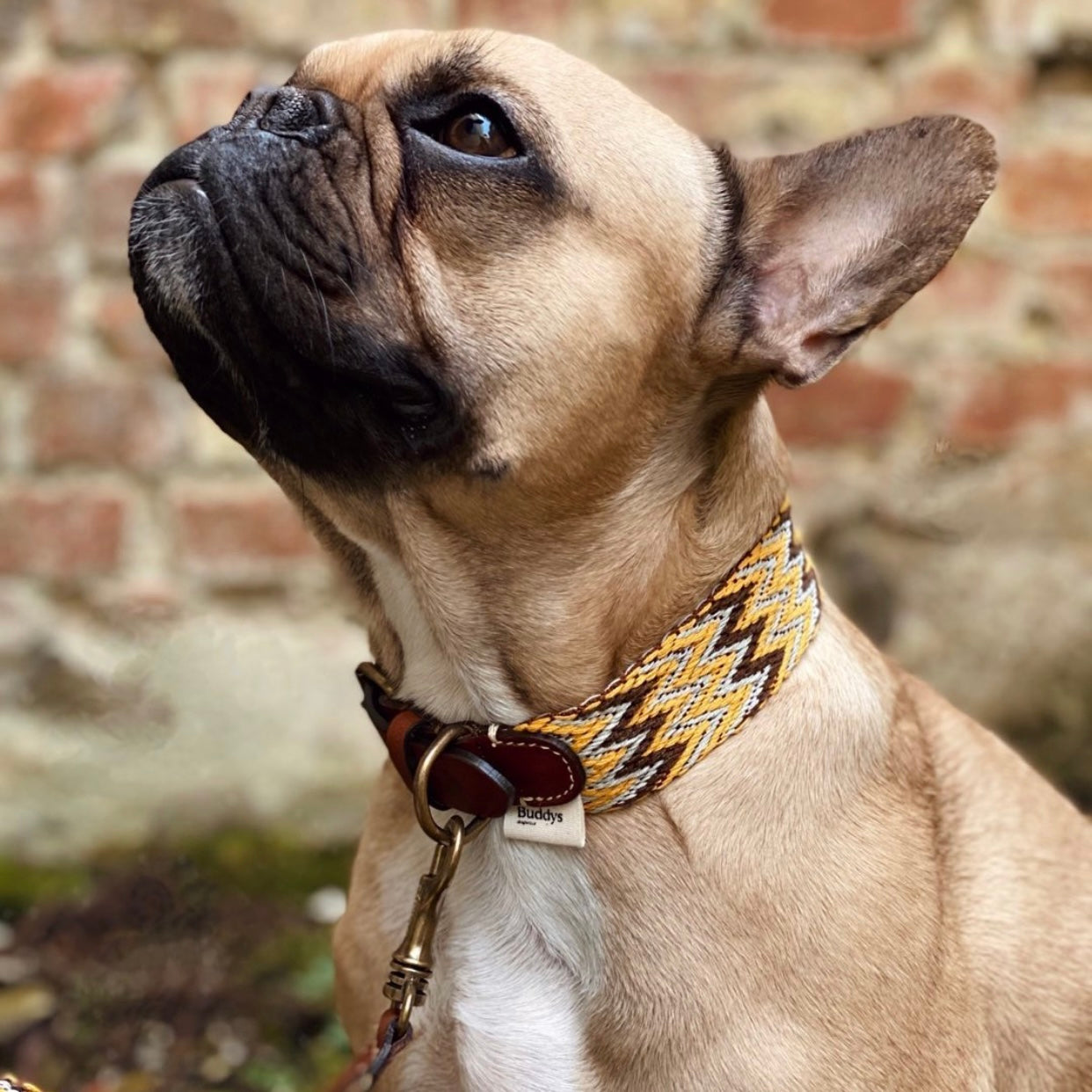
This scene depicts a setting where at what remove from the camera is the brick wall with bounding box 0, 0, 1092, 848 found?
3.08 m

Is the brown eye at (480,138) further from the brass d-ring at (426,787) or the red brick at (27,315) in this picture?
the red brick at (27,315)

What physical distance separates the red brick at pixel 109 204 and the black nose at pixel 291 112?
4.45ft

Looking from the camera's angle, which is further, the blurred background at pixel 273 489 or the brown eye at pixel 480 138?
the blurred background at pixel 273 489

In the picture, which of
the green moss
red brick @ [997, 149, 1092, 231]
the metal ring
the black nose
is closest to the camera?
the metal ring

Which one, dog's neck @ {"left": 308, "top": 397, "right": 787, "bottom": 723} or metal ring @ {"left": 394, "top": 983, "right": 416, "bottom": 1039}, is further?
dog's neck @ {"left": 308, "top": 397, "right": 787, "bottom": 723}

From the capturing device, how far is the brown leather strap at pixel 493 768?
168 centimetres

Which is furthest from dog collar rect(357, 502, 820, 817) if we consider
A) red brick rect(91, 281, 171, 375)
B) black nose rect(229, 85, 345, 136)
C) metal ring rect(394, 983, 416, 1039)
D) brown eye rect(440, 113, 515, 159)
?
red brick rect(91, 281, 171, 375)

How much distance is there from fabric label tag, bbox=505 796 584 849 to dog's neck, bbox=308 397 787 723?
0.13 metres

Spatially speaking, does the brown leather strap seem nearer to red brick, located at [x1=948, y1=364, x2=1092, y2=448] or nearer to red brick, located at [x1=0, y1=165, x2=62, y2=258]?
red brick, located at [x1=0, y1=165, x2=62, y2=258]


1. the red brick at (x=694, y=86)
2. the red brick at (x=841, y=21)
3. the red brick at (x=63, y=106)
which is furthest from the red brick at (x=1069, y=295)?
the red brick at (x=63, y=106)

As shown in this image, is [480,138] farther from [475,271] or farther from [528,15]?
[528,15]

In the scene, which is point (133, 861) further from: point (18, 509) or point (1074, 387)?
point (1074, 387)

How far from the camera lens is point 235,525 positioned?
3.21 m

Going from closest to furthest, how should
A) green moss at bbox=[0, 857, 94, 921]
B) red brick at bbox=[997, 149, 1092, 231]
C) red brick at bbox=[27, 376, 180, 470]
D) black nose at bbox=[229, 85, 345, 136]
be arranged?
1. black nose at bbox=[229, 85, 345, 136]
2. green moss at bbox=[0, 857, 94, 921]
3. red brick at bbox=[27, 376, 180, 470]
4. red brick at bbox=[997, 149, 1092, 231]
